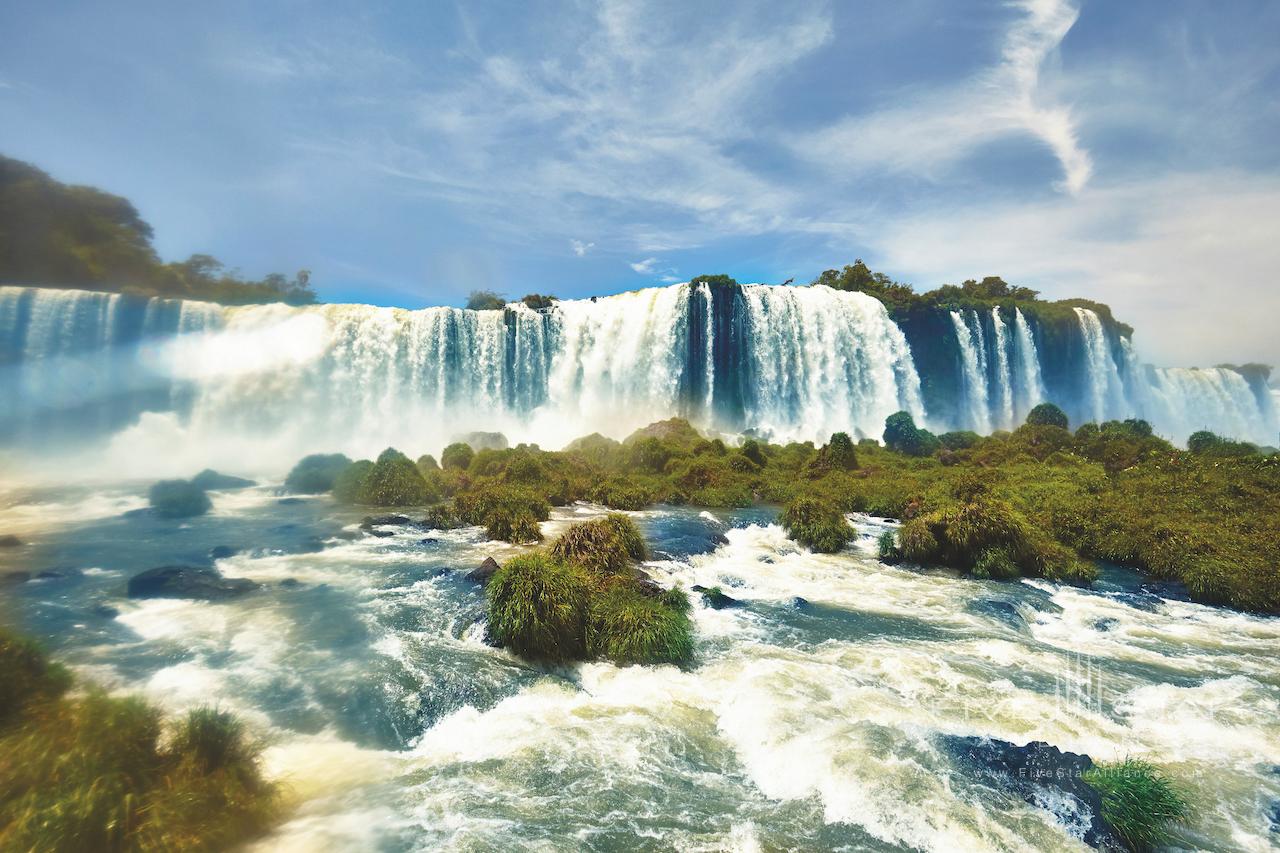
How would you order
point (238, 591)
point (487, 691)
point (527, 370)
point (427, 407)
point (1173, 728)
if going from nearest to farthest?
point (1173, 728), point (487, 691), point (238, 591), point (427, 407), point (527, 370)

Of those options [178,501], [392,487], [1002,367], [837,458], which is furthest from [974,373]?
[178,501]

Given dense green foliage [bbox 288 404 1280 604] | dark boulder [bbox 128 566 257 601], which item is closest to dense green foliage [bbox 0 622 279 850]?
dark boulder [bbox 128 566 257 601]

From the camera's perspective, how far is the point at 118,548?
16.5 meters

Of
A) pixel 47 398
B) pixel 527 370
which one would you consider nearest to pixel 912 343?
pixel 527 370

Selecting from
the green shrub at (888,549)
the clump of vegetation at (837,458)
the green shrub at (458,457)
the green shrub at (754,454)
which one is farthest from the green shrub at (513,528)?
the clump of vegetation at (837,458)

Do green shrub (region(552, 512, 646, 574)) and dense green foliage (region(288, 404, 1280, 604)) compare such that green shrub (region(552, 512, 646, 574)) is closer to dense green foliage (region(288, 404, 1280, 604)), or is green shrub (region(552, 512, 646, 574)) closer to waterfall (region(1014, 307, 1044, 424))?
dense green foliage (region(288, 404, 1280, 604))

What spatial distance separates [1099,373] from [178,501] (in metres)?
86.9

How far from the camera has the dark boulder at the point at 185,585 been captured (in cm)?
1271

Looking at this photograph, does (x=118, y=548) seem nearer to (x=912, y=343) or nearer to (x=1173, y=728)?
(x=1173, y=728)

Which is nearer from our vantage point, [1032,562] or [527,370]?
[1032,562]

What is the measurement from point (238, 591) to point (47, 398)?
29.9m

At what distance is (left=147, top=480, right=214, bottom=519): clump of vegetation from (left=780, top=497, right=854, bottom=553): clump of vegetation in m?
23.2

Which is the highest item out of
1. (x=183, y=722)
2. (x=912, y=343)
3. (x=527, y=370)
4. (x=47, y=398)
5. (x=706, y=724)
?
(x=912, y=343)

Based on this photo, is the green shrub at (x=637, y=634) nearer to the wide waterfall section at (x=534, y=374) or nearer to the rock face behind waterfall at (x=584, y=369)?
the wide waterfall section at (x=534, y=374)
